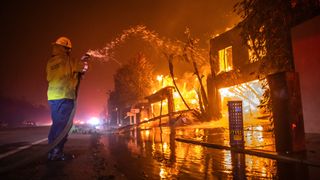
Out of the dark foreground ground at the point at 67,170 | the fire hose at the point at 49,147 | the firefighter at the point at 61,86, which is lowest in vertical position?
the dark foreground ground at the point at 67,170

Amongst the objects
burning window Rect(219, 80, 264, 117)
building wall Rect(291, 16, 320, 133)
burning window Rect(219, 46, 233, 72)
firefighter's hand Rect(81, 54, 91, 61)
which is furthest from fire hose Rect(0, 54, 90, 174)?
burning window Rect(219, 46, 233, 72)

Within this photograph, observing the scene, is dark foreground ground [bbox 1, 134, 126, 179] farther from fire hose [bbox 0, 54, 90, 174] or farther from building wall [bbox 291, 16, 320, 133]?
building wall [bbox 291, 16, 320, 133]

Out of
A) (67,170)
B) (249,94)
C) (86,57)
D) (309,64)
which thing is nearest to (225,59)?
(249,94)

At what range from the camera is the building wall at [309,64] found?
1134cm

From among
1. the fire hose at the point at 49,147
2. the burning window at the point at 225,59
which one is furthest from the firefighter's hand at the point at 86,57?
the burning window at the point at 225,59

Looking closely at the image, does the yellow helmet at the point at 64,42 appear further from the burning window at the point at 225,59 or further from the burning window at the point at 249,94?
the burning window at the point at 225,59

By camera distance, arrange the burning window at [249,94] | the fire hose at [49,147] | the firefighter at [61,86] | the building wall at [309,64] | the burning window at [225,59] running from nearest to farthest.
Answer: the fire hose at [49,147]
the firefighter at [61,86]
the building wall at [309,64]
the burning window at [249,94]
the burning window at [225,59]

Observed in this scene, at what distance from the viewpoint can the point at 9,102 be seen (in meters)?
90.2

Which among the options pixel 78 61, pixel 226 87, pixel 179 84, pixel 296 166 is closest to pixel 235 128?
pixel 296 166

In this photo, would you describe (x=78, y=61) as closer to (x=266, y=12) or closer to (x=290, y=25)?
(x=266, y=12)

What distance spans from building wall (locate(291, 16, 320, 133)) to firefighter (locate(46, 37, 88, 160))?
28.4ft

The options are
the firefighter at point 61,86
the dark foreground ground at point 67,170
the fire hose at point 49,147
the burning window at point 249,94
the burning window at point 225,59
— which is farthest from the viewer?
the burning window at point 225,59

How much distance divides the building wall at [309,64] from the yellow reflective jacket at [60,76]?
877 cm

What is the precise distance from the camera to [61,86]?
6492mm
